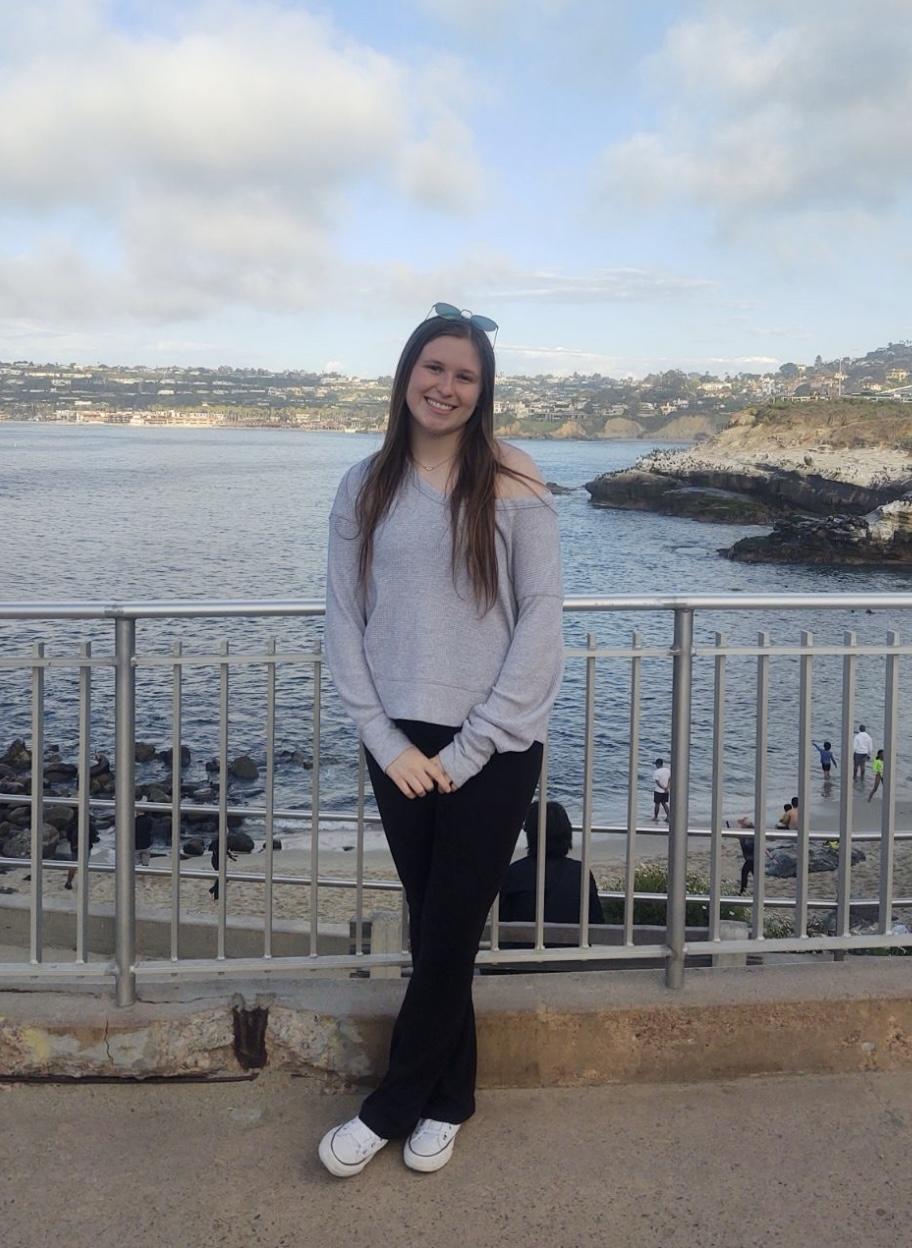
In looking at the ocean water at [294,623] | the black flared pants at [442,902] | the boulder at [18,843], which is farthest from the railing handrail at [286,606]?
the boulder at [18,843]

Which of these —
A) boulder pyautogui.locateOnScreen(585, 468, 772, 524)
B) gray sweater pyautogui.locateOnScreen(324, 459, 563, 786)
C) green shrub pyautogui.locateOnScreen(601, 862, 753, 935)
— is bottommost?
green shrub pyautogui.locateOnScreen(601, 862, 753, 935)

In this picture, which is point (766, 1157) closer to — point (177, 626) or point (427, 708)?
point (427, 708)

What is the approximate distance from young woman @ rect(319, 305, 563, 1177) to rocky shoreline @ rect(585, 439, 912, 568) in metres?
78.5

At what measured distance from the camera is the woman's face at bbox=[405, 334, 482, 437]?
117 inches

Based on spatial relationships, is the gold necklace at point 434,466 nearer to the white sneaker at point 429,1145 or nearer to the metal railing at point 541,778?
the metal railing at point 541,778

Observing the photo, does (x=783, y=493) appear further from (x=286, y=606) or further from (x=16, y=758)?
(x=286, y=606)

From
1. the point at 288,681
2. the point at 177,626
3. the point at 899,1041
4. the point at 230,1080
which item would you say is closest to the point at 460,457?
the point at 230,1080

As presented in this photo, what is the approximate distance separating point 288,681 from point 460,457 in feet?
92.7

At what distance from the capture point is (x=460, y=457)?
3059mm

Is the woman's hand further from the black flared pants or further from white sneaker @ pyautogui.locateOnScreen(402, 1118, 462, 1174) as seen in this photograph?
white sneaker @ pyautogui.locateOnScreen(402, 1118, 462, 1174)

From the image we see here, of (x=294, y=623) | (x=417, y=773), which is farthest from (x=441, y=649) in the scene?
(x=294, y=623)

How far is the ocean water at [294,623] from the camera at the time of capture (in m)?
24.7

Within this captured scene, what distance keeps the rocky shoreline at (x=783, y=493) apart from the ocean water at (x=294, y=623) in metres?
3.81

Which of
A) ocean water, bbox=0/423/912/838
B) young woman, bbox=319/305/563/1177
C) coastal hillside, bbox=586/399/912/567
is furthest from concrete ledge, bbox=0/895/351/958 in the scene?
coastal hillside, bbox=586/399/912/567
